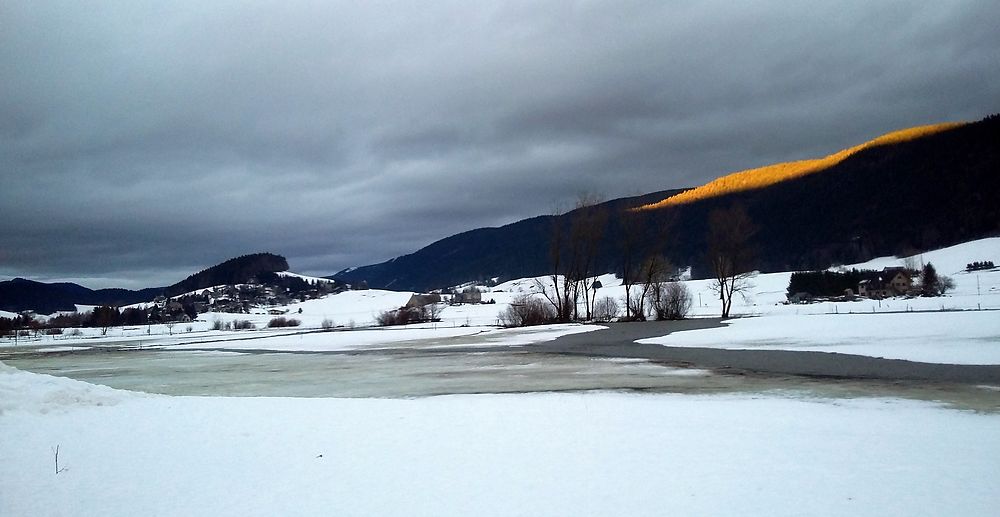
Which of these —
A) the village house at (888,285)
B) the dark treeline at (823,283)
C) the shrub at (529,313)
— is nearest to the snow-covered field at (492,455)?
the shrub at (529,313)

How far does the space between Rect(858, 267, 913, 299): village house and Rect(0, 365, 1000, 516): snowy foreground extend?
4134 inches

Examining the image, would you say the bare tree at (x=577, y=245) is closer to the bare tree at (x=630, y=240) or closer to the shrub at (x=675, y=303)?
the bare tree at (x=630, y=240)

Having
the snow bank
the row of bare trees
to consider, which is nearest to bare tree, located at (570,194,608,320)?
A: the row of bare trees

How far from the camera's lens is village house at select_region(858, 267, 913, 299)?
10069 cm

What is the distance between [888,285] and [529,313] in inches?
2962

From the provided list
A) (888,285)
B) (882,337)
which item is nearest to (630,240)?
(882,337)

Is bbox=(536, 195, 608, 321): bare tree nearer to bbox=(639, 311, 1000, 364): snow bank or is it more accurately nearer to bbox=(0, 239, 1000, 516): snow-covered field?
bbox=(639, 311, 1000, 364): snow bank

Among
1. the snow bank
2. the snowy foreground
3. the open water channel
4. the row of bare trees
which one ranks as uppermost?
the row of bare trees

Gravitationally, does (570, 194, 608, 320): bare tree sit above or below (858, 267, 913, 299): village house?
above

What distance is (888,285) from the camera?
339 feet

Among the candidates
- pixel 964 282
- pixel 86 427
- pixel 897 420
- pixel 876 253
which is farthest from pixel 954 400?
pixel 876 253

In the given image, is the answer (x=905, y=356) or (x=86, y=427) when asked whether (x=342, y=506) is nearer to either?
(x=86, y=427)

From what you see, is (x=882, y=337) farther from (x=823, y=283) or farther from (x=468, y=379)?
(x=823, y=283)

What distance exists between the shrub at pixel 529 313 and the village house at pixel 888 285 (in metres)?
66.0
